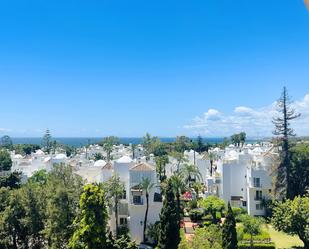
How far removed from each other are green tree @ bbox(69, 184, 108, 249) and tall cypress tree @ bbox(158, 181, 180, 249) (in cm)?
418

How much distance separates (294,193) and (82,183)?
2070cm

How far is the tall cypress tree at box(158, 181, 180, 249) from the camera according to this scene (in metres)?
26.1

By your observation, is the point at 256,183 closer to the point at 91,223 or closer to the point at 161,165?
the point at 161,165

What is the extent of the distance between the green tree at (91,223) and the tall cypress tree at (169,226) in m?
4.18

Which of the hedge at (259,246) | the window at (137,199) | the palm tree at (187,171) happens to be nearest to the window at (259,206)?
the hedge at (259,246)

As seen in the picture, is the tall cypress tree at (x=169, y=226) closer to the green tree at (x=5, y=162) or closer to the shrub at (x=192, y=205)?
the shrub at (x=192, y=205)

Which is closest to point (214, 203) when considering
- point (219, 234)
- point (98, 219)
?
point (219, 234)

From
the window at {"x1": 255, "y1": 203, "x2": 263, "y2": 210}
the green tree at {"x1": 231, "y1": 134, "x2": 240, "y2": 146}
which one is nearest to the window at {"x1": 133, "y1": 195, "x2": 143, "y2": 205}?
the window at {"x1": 255, "y1": 203, "x2": 263, "y2": 210}

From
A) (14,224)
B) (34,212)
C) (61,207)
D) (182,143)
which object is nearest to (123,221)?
(61,207)

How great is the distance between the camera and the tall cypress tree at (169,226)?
26141 millimetres

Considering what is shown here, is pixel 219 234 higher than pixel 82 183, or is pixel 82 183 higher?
pixel 82 183

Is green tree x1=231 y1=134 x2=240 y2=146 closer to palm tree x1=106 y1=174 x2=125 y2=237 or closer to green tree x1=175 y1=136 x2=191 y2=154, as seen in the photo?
green tree x1=175 y1=136 x2=191 y2=154

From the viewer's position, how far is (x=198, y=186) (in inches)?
1837

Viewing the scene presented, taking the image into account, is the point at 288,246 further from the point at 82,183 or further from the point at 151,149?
the point at 151,149
